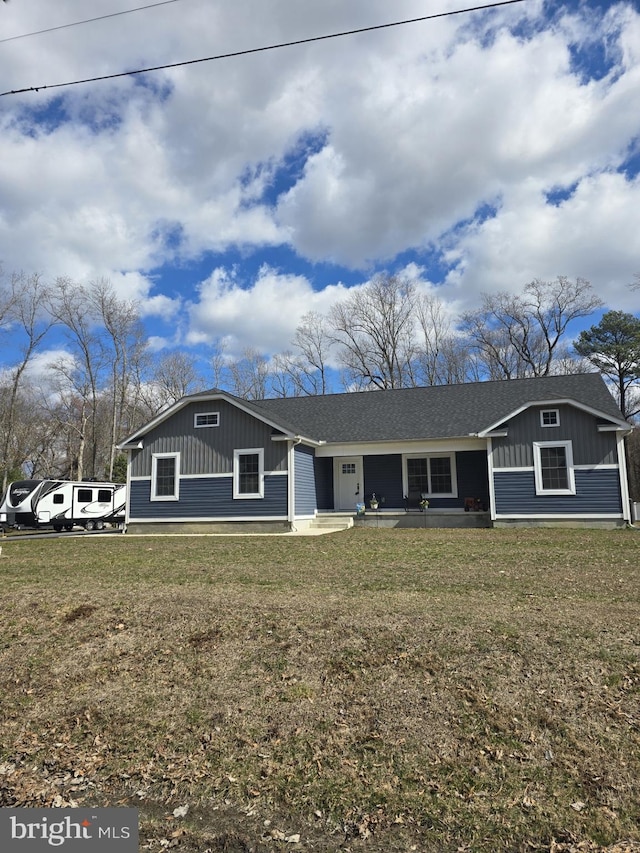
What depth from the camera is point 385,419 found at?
21031mm

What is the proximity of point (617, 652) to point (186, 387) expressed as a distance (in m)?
39.3

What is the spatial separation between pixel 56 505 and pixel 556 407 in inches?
794

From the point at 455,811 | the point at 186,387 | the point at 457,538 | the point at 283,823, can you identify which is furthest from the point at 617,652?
the point at 186,387

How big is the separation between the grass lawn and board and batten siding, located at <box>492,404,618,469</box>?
973cm

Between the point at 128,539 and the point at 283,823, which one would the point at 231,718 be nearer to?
the point at 283,823

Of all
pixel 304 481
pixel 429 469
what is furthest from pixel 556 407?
pixel 304 481

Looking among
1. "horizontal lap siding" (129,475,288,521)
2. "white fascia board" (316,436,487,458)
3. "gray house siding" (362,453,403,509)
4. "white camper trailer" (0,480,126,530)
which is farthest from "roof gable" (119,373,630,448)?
"white camper trailer" (0,480,126,530)

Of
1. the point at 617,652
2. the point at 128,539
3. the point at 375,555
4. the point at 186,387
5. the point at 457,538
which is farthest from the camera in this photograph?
the point at 186,387

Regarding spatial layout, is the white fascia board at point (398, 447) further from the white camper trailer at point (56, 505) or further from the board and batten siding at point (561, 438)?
the white camper trailer at point (56, 505)

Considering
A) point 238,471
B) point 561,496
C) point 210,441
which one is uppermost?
point 210,441

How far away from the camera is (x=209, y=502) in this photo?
18.6 m

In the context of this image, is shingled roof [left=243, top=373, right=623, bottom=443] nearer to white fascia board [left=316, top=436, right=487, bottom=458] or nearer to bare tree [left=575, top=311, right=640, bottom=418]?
white fascia board [left=316, top=436, right=487, bottom=458]

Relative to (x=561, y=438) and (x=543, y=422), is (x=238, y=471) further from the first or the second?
(x=561, y=438)

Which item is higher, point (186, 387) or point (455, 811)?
point (186, 387)
